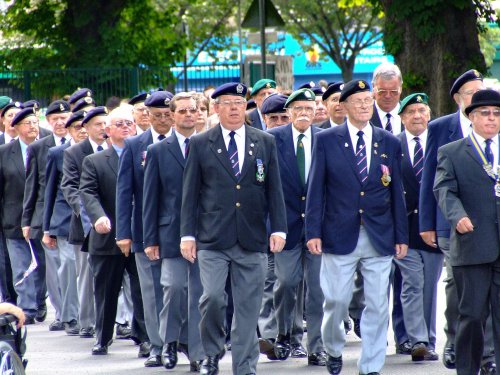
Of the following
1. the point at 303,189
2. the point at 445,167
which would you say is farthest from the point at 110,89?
the point at 445,167

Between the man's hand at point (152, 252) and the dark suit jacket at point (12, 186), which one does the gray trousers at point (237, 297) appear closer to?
the man's hand at point (152, 252)

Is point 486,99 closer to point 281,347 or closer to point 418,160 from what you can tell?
point 418,160

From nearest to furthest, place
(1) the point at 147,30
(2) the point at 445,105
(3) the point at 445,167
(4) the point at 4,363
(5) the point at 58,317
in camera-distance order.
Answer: (4) the point at 4,363, (3) the point at 445,167, (5) the point at 58,317, (2) the point at 445,105, (1) the point at 147,30

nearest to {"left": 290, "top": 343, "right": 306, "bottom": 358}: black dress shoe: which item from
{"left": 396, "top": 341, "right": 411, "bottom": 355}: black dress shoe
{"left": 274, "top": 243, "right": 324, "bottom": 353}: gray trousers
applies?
{"left": 274, "top": 243, "right": 324, "bottom": 353}: gray trousers

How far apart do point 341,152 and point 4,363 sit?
3933 millimetres

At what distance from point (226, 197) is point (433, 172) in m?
1.73

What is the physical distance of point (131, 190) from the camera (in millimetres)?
11242

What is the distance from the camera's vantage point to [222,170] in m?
9.77

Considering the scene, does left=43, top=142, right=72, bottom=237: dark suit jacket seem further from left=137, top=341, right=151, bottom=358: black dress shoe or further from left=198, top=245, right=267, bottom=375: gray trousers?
left=198, top=245, right=267, bottom=375: gray trousers

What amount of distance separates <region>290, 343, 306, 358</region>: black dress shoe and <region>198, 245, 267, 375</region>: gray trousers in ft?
5.43

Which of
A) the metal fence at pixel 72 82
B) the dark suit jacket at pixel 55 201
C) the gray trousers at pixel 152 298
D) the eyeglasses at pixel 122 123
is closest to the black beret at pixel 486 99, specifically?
the gray trousers at pixel 152 298

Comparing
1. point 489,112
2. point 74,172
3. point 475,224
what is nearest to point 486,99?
point 489,112

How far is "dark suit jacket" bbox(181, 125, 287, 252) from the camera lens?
9703 mm

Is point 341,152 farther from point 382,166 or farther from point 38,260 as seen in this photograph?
point 38,260
